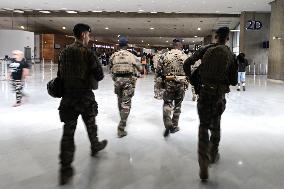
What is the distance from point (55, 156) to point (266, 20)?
80.3 ft

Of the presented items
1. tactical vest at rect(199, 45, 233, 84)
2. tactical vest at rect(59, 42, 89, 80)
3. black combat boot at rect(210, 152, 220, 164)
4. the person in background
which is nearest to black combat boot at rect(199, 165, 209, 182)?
black combat boot at rect(210, 152, 220, 164)

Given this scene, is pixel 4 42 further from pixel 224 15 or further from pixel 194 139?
pixel 194 139

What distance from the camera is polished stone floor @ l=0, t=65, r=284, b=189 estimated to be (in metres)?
3.48

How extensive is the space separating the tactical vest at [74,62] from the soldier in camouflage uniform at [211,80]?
109cm

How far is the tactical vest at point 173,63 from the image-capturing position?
5.55m

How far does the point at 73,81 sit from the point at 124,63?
1.86 metres

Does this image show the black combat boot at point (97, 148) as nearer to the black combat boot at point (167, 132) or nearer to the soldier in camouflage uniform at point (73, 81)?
the soldier in camouflage uniform at point (73, 81)

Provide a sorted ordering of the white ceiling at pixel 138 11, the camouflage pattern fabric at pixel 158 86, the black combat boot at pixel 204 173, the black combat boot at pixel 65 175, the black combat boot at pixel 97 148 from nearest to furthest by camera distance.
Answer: the black combat boot at pixel 65 175 < the black combat boot at pixel 204 173 < the black combat boot at pixel 97 148 < the camouflage pattern fabric at pixel 158 86 < the white ceiling at pixel 138 11

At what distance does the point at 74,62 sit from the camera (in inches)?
140

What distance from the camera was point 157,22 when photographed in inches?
1208

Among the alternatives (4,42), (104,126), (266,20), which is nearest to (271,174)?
(104,126)

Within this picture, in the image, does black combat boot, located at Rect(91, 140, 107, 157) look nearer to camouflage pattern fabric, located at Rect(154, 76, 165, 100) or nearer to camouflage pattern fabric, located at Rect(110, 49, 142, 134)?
camouflage pattern fabric, located at Rect(110, 49, 142, 134)

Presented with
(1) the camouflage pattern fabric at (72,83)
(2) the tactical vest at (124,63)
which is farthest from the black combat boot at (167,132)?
(1) the camouflage pattern fabric at (72,83)

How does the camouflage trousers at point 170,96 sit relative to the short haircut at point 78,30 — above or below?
below
